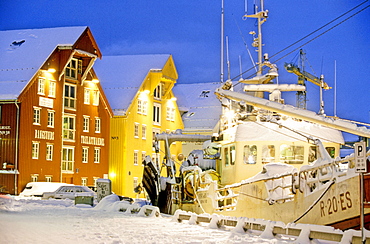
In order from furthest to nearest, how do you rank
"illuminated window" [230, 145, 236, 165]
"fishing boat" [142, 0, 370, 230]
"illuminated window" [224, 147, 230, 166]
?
"illuminated window" [224, 147, 230, 166] → "illuminated window" [230, 145, 236, 165] → "fishing boat" [142, 0, 370, 230]

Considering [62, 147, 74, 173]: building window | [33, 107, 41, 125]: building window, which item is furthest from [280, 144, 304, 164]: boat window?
[62, 147, 74, 173]: building window

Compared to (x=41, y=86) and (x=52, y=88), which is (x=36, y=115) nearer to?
(x=41, y=86)

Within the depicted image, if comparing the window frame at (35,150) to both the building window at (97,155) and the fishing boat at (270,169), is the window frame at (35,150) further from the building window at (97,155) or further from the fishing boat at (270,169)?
the fishing boat at (270,169)

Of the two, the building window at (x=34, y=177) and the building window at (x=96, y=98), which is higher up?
the building window at (x=96, y=98)

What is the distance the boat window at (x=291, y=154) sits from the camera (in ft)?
75.7

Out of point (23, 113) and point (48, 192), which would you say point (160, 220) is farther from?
point (23, 113)

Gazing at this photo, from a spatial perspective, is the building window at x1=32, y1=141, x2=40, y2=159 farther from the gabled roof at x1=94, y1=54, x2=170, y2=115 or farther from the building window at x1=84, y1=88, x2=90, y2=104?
the gabled roof at x1=94, y1=54, x2=170, y2=115

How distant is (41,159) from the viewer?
4447cm

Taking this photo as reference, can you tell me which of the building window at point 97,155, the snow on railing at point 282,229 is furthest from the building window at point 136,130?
the snow on railing at point 282,229

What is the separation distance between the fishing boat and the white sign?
678mm

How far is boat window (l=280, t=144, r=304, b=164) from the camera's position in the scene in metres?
23.1

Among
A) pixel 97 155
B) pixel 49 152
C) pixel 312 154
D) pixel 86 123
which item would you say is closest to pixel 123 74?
pixel 86 123

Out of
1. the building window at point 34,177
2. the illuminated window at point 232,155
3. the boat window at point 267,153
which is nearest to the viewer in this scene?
the boat window at point 267,153

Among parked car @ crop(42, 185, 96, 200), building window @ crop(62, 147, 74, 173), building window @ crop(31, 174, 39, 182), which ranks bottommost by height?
parked car @ crop(42, 185, 96, 200)
